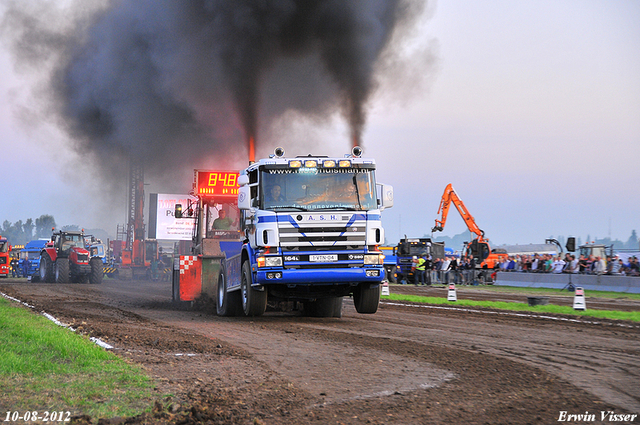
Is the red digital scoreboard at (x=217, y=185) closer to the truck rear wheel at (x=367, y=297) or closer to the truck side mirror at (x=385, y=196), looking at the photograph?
the truck rear wheel at (x=367, y=297)

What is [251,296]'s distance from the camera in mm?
12484

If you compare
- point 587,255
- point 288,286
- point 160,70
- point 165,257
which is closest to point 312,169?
point 288,286

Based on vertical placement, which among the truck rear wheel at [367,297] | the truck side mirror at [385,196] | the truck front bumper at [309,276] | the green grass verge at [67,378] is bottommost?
the green grass verge at [67,378]

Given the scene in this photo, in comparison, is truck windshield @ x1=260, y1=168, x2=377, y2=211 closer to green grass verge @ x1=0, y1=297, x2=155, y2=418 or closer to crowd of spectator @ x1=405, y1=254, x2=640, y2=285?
green grass verge @ x1=0, y1=297, x2=155, y2=418

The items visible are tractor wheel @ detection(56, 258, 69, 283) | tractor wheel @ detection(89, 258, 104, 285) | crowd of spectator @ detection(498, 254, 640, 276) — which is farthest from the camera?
tractor wheel @ detection(89, 258, 104, 285)

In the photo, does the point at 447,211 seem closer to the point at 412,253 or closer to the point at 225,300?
the point at 412,253

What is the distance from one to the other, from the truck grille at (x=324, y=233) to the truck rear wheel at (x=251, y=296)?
3.84ft

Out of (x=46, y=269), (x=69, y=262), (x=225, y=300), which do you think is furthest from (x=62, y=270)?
(x=225, y=300)

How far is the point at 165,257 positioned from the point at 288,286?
37660 millimetres

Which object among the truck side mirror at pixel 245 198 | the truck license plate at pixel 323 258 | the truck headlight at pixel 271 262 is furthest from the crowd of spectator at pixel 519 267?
the truck headlight at pixel 271 262

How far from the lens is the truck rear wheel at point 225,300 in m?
13.7

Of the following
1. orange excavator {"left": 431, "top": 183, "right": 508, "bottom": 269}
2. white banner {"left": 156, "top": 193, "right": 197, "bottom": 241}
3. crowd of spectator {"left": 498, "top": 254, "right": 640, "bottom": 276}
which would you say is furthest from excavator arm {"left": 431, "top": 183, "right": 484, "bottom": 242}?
white banner {"left": 156, "top": 193, "right": 197, "bottom": 241}

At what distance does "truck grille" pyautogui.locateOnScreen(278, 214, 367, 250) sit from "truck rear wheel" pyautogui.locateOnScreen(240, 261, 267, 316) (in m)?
1.17

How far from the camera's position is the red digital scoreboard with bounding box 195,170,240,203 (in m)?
16.4
